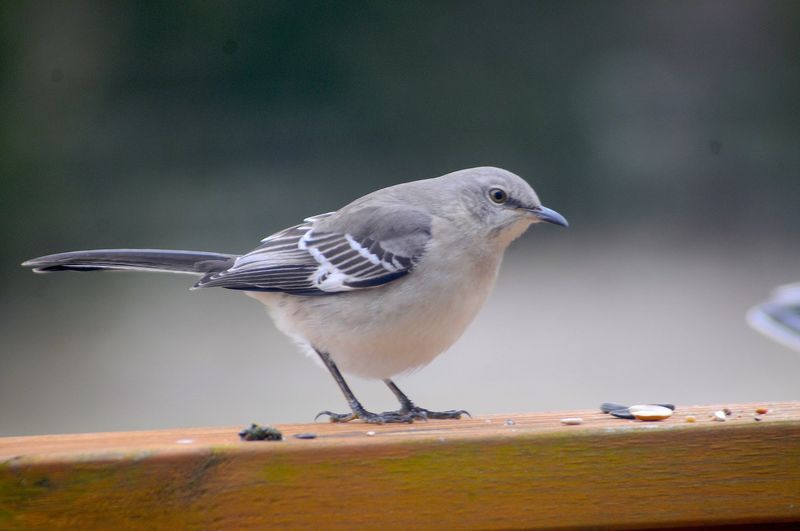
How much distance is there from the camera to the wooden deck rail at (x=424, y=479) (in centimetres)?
243

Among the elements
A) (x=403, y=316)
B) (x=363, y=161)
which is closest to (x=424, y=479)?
(x=403, y=316)

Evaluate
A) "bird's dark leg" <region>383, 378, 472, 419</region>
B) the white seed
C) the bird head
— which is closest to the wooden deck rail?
the white seed

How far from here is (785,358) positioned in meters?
9.77

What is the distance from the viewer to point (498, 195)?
4223 mm

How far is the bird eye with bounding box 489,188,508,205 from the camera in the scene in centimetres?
421

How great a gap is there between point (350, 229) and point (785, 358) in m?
6.62

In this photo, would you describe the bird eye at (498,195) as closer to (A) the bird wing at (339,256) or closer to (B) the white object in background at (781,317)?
(A) the bird wing at (339,256)

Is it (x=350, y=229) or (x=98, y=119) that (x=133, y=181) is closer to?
(x=98, y=119)

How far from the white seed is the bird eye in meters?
1.32

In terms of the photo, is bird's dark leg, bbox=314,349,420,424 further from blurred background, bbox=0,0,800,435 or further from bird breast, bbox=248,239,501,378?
blurred background, bbox=0,0,800,435

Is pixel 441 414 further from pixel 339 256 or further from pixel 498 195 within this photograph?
pixel 498 195

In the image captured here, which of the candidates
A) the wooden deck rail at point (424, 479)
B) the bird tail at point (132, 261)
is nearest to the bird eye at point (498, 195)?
the bird tail at point (132, 261)

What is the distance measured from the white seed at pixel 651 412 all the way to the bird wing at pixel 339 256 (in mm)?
1231

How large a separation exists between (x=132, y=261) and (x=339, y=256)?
83 centimetres
